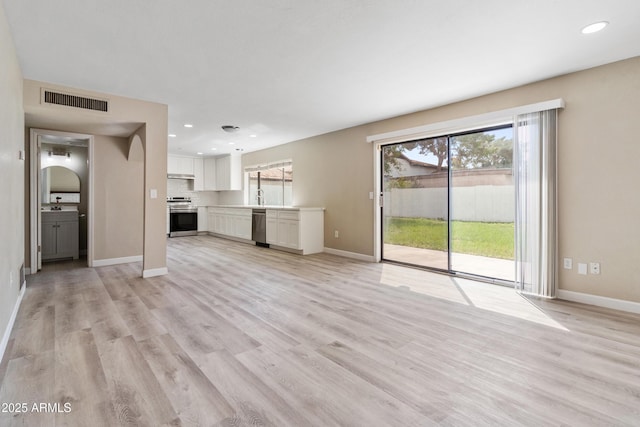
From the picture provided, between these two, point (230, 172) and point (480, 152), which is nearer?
point (480, 152)

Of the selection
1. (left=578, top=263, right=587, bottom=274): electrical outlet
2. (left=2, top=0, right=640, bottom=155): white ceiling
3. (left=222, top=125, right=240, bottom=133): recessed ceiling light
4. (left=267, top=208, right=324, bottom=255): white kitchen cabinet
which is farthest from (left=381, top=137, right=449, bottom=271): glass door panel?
(left=222, top=125, right=240, bottom=133): recessed ceiling light

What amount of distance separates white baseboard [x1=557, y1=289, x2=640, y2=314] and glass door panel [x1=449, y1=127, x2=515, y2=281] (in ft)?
2.14

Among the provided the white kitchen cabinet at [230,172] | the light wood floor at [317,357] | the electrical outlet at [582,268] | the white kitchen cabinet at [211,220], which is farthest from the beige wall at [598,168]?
the white kitchen cabinet at [211,220]

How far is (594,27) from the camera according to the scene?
7.72 ft

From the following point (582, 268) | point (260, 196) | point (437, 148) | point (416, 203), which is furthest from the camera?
point (260, 196)

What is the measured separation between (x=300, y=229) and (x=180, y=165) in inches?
186

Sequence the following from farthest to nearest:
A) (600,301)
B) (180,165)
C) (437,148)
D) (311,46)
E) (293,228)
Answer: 1. (180,165)
2. (293,228)
3. (437,148)
4. (600,301)
5. (311,46)

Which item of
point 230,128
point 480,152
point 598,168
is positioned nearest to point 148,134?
point 230,128

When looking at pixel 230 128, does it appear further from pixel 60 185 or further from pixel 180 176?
pixel 180 176

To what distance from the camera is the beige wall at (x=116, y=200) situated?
16.0 ft

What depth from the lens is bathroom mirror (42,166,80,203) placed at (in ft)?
17.5

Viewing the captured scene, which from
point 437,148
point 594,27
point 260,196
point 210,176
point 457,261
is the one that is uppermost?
point 594,27

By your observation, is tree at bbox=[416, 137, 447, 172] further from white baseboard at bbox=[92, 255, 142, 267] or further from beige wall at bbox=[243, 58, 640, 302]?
white baseboard at bbox=[92, 255, 142, 267]

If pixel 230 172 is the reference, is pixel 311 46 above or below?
above
